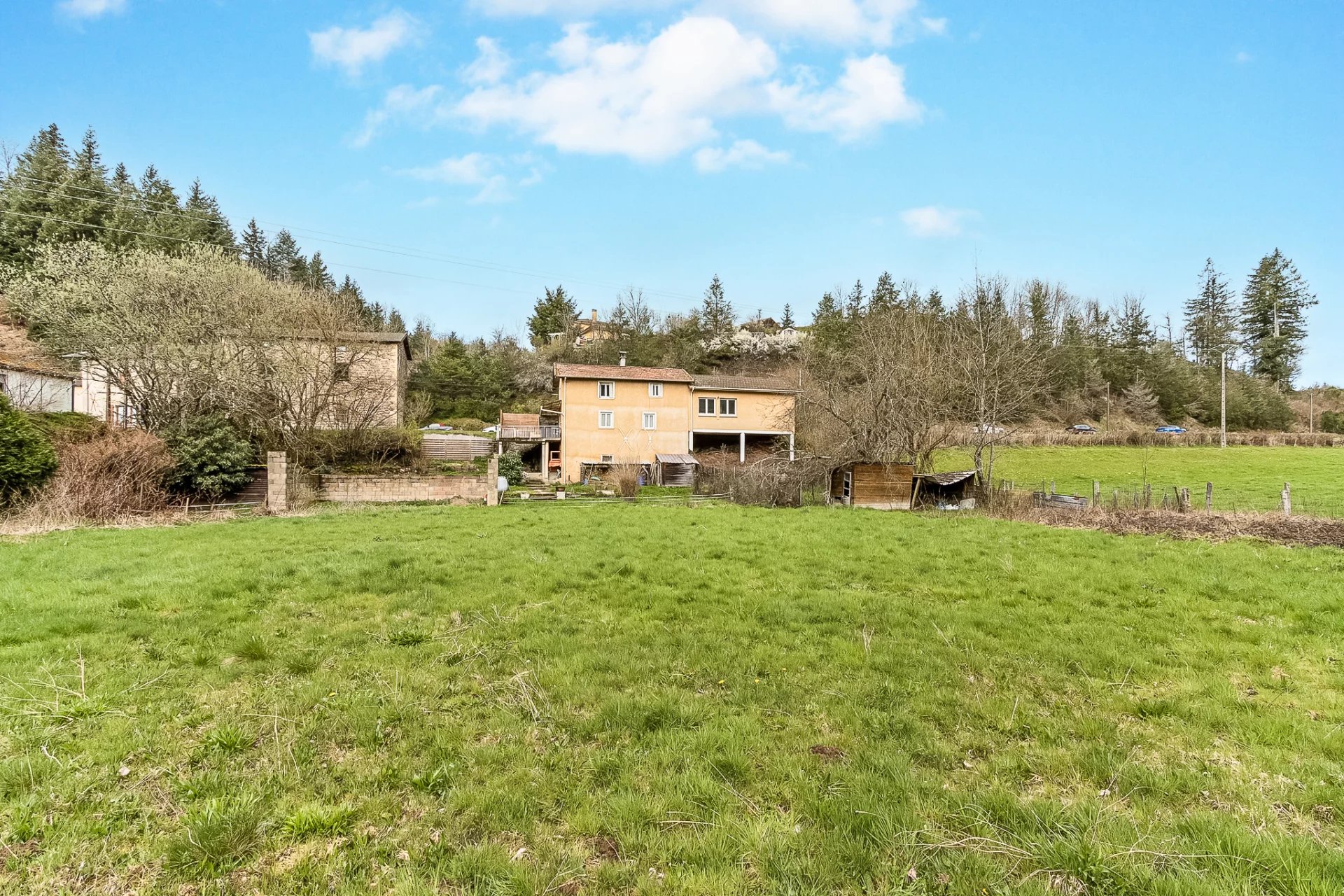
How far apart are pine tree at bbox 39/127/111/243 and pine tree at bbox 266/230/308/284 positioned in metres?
14.0

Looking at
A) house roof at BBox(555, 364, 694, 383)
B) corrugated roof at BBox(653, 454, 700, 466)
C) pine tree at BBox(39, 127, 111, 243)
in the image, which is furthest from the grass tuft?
pine tree at BBox(39, 127, 111, 243)

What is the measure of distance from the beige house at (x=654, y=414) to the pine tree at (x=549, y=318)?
27.8 m

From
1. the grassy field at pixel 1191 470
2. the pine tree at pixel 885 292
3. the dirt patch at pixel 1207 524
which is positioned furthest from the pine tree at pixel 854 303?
the dirt patch at pixel 1207 524

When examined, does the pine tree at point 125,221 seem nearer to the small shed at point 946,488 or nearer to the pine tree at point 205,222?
the pine tree at point 205,222

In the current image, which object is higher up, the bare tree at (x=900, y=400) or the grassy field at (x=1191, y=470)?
the bare tree at (x=900, y=400)

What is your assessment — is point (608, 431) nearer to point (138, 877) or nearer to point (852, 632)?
point (852, 632)

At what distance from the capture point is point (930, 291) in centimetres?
5428

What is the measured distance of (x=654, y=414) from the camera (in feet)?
118

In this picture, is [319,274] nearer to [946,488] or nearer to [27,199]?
[27,199]

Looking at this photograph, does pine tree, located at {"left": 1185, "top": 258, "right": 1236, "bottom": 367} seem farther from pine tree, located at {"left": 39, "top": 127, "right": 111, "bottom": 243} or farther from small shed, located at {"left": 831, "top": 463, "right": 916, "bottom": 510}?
pine tree, located at {"left": 39, "top": 127, "right": 111, "bottom": 243}

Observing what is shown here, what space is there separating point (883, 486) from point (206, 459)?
73.5 ft

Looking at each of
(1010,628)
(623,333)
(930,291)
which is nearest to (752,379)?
(623,333)

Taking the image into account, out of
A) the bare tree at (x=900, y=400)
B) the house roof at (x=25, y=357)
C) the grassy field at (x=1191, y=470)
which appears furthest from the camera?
the house roof at (x=25, y=357)

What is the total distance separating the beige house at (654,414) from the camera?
34625 millimetres
